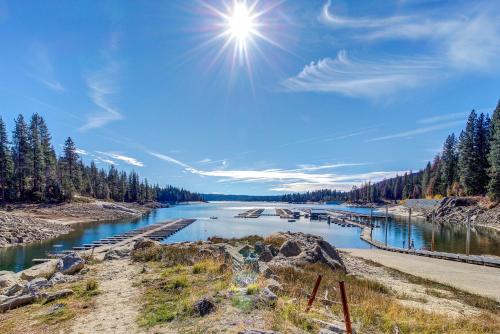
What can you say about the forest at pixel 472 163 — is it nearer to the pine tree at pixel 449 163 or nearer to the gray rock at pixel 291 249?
the pine tree at pixel 449 163

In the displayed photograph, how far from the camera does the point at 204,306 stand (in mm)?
9031

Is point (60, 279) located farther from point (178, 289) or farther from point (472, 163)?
point (472, 163)

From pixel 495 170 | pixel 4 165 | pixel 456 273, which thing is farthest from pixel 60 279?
pixel 495 170

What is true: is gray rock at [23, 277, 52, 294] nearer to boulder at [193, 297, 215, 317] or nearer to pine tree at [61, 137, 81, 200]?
boulder at [193, 297, 215, 317]

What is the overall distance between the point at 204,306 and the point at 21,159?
87933 millimetres

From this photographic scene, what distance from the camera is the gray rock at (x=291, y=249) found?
2169 cm

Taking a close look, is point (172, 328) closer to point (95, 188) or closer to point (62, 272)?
point (62, 272)

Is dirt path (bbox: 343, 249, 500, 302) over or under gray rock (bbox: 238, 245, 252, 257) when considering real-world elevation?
under

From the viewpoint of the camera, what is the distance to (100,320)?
30.3ft

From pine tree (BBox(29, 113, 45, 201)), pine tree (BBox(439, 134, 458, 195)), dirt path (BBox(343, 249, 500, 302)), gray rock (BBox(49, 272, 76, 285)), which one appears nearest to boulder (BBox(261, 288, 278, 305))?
gray rock (BBox(49, 272, 76, 285))

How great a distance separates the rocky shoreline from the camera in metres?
40.4

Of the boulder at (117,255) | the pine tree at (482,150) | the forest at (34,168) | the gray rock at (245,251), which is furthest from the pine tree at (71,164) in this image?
the pine tree at (482,150)

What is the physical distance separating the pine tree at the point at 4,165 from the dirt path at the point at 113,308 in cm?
7452

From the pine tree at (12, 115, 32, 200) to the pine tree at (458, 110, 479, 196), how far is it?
112m
